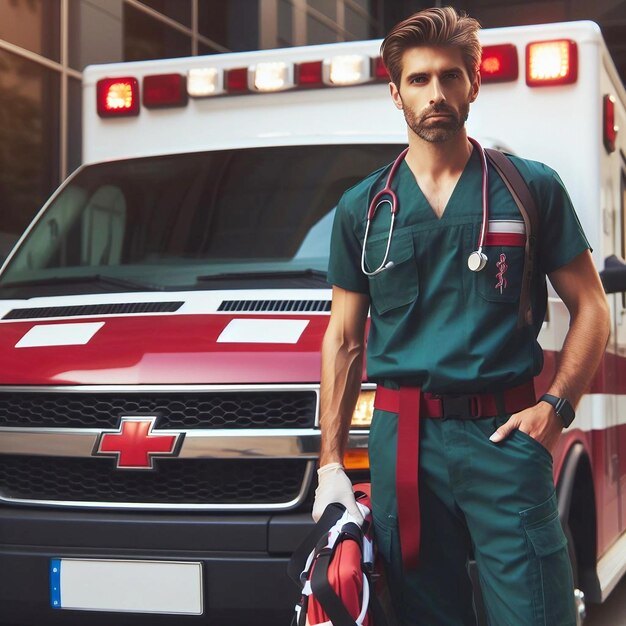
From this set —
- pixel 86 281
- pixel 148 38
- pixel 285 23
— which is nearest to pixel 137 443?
pixel 86 281

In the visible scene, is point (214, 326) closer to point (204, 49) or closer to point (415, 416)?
point (415, 416)

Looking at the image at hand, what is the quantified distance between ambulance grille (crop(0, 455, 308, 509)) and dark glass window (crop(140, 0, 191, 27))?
1126 cm

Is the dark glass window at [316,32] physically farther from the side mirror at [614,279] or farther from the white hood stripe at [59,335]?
the white hood stripe at [59,335]

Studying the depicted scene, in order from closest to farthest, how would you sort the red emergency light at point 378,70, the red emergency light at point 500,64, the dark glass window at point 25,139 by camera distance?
1. the red emergency light at point 500,64
2. the red emergency light at point 378,70
3. the dark glass window at point 25,139

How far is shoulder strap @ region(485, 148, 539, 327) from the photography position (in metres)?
2.57

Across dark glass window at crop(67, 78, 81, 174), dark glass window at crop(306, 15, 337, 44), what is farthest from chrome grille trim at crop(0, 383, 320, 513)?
dark glass window at crop(306, 15, 337, 44)

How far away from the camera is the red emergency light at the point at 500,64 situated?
516 centimetres

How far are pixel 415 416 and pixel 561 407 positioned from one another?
11.9 inches

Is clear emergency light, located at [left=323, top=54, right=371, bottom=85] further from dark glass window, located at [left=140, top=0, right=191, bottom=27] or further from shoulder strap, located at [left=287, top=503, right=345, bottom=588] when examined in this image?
dark glass window, located at [left=140, top=0, right=191, bottom=27]

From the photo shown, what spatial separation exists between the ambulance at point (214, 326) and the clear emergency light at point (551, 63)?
1 centimetres

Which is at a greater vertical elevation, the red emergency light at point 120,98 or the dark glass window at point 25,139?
the dark glass window at point 25,139

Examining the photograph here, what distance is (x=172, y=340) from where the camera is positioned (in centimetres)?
371

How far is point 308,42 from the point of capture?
18.2m

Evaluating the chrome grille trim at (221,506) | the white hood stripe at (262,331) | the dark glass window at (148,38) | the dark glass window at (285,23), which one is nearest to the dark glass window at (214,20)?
the dark glass window at (148,38)
